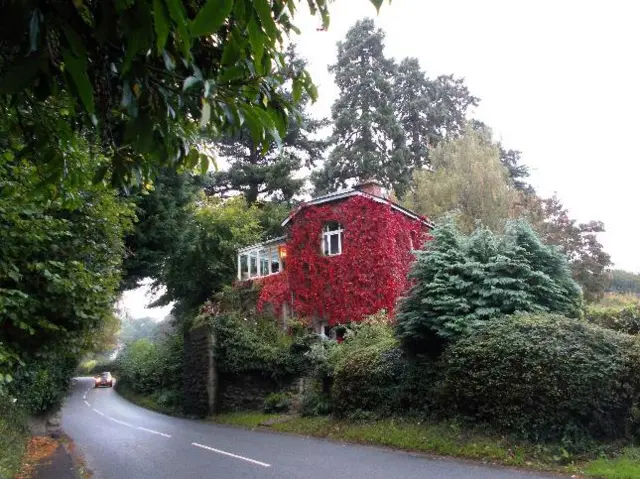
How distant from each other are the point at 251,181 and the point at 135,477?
→ 96.1 ft

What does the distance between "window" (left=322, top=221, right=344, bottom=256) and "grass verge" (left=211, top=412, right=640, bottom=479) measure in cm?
834

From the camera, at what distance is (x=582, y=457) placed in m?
10.0

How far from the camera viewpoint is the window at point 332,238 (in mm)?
23438

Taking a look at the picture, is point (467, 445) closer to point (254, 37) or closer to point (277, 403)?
point (277, 403)

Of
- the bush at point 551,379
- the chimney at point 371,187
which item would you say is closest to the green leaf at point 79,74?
the bush at point 551,379

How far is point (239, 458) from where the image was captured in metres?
12.1

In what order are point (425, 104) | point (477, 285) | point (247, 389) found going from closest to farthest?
point (477, 285) → point (247, 389) → point (425, 104)

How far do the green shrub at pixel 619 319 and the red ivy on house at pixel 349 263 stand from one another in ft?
26.5

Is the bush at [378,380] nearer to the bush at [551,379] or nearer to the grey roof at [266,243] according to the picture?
the bush at [551,379]

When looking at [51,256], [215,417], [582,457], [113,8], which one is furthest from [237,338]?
[113,8]

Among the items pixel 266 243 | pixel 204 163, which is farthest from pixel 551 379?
pixel 266 243

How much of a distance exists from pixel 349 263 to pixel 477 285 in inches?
372

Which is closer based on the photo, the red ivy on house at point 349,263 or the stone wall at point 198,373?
the red ivy on house at point 349,263

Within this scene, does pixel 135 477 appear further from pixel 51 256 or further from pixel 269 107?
pixel 269 107
